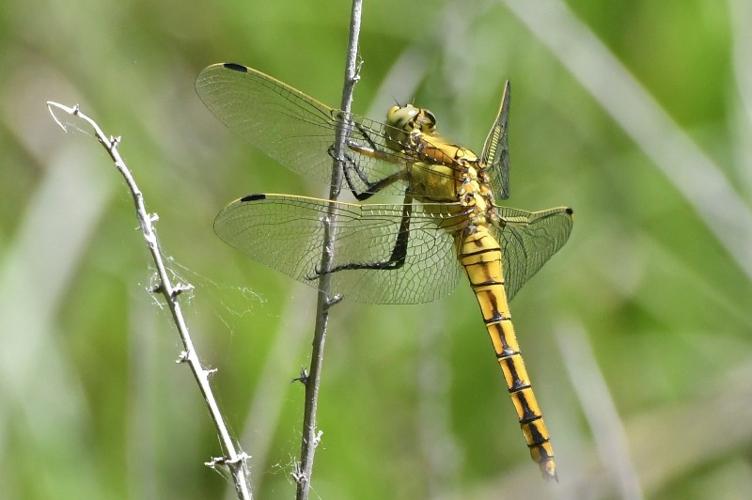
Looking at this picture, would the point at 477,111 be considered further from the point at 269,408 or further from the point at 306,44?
the point at 269,408

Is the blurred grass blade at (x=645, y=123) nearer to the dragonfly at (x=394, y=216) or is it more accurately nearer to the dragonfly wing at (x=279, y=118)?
the dragonfly at (x=394, y=216)

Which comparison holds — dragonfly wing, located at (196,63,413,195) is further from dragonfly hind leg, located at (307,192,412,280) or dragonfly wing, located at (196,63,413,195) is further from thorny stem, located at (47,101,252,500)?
thorny stem, located at (47,101,252,500)

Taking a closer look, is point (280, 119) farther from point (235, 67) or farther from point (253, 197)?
point (253, 197)

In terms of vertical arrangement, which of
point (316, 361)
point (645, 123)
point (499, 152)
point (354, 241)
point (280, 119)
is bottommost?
point (316, 361)

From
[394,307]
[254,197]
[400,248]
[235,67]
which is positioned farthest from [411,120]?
[394,307]

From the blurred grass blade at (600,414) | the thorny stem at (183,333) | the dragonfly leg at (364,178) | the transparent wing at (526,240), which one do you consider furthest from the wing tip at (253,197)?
the blurred grass blade at (600,414)

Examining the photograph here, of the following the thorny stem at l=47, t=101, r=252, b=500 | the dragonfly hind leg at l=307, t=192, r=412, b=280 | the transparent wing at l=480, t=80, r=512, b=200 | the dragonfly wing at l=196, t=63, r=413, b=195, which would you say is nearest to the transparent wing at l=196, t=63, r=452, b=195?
the dragonfly wing at l=196, t=63, r=413, b=195
